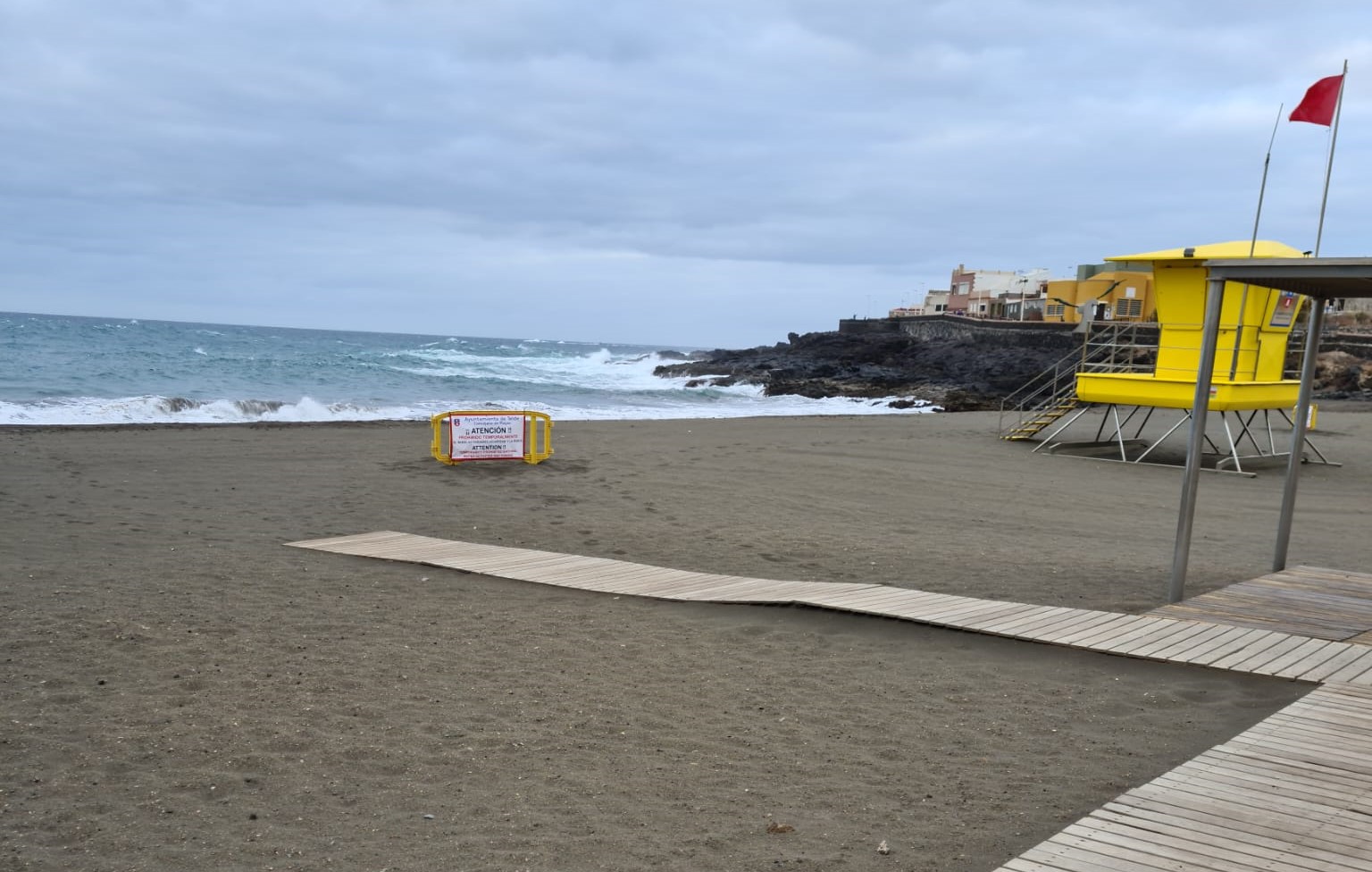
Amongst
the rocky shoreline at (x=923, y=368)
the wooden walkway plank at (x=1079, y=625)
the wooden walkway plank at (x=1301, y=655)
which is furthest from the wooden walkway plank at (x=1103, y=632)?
the rocky shoreline at (x=923, y=368)

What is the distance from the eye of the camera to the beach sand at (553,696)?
4.41m

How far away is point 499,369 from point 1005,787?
6352cm

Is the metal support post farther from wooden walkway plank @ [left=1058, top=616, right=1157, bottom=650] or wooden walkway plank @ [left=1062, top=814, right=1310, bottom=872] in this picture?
wooden walkway plank @ [left=1062, top=814, right=1310, bottom=872]

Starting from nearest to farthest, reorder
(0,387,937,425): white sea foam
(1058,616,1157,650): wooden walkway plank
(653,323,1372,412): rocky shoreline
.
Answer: (1058,616,1157,650): wooden walkway plank → (0,387,937,425): white sea foam → (653,323,1372,412): rocky shoreline

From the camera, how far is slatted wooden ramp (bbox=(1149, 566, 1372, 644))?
24.7ft

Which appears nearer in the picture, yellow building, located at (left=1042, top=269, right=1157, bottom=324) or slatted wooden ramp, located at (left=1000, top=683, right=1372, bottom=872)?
slatted wooden ramp, located at (left=1000, top=683, right=1372, bottom=872)

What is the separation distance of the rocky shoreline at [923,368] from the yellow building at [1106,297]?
3926mm

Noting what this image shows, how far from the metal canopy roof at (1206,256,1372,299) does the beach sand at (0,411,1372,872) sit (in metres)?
2.73

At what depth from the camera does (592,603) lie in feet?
27.5

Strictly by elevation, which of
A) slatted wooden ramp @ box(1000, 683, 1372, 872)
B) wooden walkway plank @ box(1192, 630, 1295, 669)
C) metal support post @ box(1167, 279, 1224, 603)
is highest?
metal support post @ box(1167, 279, 1224, 603)

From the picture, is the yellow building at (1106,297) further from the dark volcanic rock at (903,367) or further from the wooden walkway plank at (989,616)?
the wooden walkway plank at (989,616)

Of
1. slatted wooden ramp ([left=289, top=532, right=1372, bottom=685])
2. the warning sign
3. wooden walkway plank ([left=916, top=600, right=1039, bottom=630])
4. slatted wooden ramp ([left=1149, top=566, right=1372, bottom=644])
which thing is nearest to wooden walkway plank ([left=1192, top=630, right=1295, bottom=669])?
slatted wooden ramp ([left=289, top=532, right=1372, bottom=685])

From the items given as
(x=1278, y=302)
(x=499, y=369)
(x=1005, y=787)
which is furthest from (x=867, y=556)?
(x=499, y=369)

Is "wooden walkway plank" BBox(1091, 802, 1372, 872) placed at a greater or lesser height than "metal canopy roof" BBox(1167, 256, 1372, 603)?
lesser
